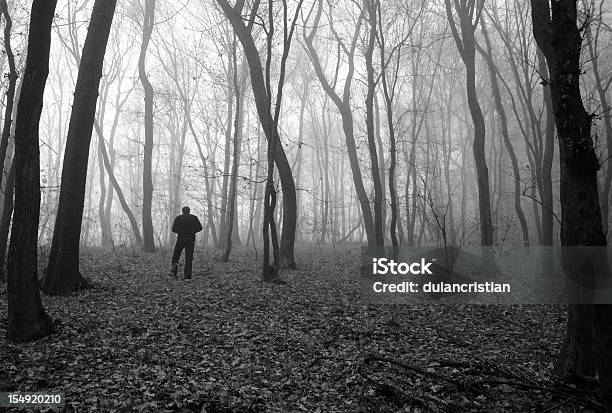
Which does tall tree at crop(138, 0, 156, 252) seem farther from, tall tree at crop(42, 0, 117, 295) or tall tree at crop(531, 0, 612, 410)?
tall tree at crop(531, 0, 612, 410)

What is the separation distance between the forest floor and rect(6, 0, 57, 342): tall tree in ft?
1.22

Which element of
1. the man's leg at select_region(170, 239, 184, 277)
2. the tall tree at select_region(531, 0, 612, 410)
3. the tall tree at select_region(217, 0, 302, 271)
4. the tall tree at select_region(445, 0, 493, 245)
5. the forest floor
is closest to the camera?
the tall tree at select_region(531, 0, 612, 410)

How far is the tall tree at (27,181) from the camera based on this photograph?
5.37m

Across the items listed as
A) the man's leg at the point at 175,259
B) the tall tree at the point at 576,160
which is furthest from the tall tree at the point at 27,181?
the tall tree at the point at 576,160

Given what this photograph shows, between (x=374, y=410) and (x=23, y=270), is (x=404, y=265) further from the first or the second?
(x=23, y=270)

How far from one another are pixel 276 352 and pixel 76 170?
17.4 feet

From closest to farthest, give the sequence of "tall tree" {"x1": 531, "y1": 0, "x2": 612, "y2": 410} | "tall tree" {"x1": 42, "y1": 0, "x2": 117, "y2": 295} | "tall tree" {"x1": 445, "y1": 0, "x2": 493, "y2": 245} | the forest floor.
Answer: "tall tree" {"x1": 531, "y1": 0, "x2": 612, "y2": 410}
the forest floor
"tall tree" {"x1": 42, "y1": 0, "x2": 117, "y2": 295}
"tall tree" {"x1": 445, "y1": 0, "x2": 493, "y2": 245}

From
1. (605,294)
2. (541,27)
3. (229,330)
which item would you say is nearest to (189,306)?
(229,330)

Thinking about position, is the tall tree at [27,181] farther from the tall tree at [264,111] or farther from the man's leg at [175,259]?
the tall tree at [264,111]

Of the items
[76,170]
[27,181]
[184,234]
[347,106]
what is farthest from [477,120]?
[27,181]

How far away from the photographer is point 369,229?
1647 centimetres

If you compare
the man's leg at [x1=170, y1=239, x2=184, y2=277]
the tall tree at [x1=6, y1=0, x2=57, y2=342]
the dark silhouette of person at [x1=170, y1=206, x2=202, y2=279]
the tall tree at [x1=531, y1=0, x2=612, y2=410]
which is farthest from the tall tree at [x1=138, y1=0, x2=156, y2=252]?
the tall tree at [x1=531, y1=0, x2=612, y2=410]

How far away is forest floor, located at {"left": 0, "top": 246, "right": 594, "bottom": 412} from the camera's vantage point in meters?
4.42

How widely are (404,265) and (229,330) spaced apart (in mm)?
7349
